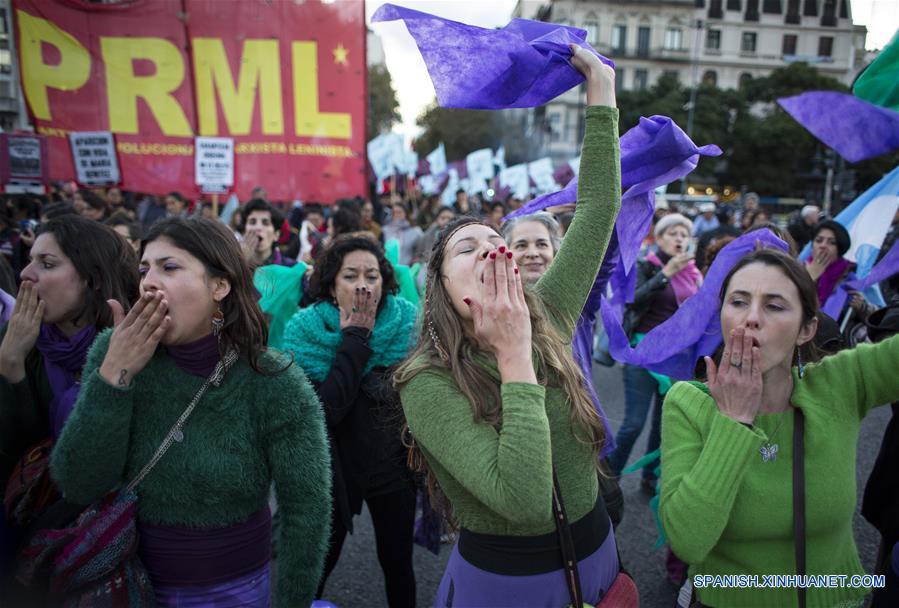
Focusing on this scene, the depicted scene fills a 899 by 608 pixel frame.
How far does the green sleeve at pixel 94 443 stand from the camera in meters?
1.58

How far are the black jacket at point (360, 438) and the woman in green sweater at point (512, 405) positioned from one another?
2.66ft

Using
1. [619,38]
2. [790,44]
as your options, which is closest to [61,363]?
[619,38]

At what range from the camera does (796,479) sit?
1.63 meters

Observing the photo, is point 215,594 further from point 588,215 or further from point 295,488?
point 588,215

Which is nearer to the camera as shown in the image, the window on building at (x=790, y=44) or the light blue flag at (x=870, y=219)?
the light blue flag at (x=870, y=219)

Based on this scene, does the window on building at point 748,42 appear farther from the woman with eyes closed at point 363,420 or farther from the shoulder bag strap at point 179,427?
the shoulder bag strap at point 179,427

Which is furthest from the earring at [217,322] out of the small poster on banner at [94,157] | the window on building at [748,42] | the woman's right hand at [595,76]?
the window on building at [748,42]

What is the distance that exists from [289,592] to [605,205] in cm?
151

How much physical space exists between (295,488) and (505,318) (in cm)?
88

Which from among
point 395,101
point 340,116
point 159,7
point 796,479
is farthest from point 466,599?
point 395,101

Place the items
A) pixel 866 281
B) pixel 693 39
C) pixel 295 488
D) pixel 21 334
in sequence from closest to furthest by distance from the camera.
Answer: pixel 295 488
pixel 21 334
pixel 866 281
pixel 693 39

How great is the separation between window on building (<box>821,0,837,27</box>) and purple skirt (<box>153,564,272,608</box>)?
215ft

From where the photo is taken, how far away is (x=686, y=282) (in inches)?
170

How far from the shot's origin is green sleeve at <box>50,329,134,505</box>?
5.18 ft
